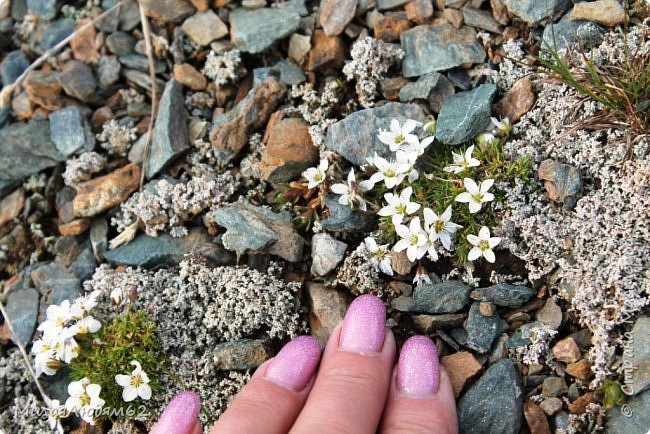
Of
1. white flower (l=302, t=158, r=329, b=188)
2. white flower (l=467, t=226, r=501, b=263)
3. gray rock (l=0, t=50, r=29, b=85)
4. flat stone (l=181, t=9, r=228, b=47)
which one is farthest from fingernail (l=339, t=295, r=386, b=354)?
gray rock (l=0, t=50, r=29, b=85)

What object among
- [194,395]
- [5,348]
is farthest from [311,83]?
[5,348]

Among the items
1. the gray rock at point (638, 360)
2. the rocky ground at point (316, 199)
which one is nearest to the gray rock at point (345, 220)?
the rocky ground at point (316, 199)

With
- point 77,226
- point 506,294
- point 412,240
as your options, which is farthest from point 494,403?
point 77,226


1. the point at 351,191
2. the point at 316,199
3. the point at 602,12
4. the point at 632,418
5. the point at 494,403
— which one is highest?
the point at 602,12

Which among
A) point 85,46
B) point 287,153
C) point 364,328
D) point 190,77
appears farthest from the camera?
point 85,46

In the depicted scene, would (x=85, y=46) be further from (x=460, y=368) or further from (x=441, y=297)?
(x=460, y=368)

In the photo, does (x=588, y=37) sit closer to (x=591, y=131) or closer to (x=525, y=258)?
(x=591, y=131)

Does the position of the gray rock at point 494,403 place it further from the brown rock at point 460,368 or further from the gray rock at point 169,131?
the gray rock at point 169,131
